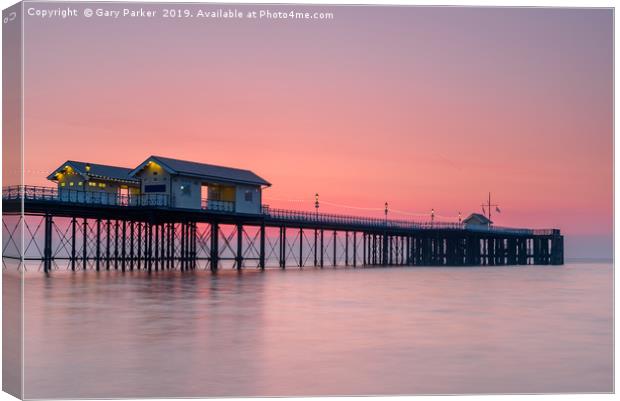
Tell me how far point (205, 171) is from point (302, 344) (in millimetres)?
37408

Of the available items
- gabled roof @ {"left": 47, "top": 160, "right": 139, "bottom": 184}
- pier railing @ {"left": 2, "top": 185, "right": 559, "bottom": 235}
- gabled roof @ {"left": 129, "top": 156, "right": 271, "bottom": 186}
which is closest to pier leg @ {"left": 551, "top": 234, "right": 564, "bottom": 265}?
pier railing @ {"left": 2, "top": 185, "right": 559, "bottom": 235}

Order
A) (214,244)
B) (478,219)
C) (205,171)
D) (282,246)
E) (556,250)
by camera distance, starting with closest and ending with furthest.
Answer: (205,171)
(214,244)
(282,246)
(556,250)
(478,219)

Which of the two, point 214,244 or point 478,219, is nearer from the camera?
point 214,244

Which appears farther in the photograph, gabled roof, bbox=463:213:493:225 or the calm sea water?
gabled roof, bbox=463:213:493:225

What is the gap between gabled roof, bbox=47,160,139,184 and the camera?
5584 cm

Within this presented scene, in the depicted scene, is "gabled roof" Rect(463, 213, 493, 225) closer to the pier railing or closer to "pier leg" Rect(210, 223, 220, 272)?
the pier railing

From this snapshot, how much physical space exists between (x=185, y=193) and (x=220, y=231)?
31.5ft

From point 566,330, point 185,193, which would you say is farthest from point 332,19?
point 185,193

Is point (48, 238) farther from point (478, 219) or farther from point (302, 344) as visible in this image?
point (478, 219)

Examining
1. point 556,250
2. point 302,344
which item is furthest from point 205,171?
point 556,250

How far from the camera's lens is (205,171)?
55250 mm

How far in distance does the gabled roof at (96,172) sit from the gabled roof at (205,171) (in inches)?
94.3

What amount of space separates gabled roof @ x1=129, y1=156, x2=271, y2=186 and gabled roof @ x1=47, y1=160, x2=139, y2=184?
2.40 meters

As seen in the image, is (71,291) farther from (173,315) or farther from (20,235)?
(20,235)
